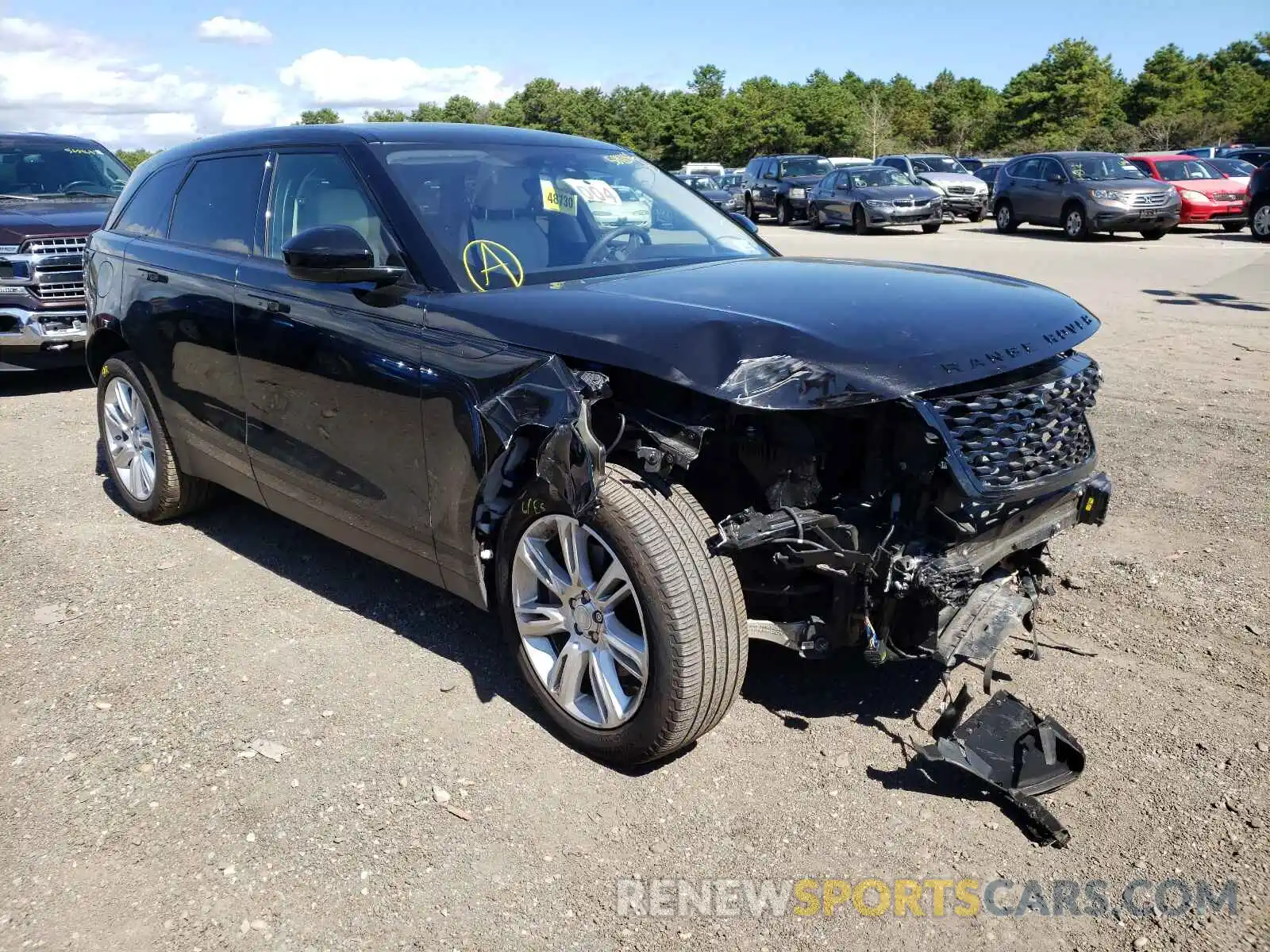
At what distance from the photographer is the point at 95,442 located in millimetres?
6832

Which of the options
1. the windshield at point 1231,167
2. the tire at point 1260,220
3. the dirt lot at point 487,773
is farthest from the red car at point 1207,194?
the dirt lot at point 487,773

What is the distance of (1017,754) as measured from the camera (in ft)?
9.68

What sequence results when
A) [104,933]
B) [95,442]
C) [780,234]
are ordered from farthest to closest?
1. [780,234]
2. [95,442]
3. [104,933]

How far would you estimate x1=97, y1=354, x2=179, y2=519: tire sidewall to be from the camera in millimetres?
4855

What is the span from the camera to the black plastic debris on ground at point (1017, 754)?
278 centimetres

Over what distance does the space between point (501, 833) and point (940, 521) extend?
150 centimetres

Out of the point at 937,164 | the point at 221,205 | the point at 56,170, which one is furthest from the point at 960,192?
the point at 221,205

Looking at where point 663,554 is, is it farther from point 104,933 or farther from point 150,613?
point 150,613

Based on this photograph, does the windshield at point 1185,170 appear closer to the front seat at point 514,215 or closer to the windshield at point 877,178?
the windshield at point 877,178

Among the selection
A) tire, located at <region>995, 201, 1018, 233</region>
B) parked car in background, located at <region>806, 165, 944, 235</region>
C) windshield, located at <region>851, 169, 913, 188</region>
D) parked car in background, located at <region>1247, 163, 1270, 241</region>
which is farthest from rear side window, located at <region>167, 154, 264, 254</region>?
windshield, located at <region>851, 169, 913, 188</region>

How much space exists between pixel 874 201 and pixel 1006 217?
9.41 ft

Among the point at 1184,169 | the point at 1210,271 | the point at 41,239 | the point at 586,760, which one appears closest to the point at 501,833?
the point at 586,760

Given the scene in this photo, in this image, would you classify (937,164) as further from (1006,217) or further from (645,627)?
(645,627)

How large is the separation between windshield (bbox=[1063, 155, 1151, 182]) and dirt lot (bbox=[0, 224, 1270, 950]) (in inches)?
678
